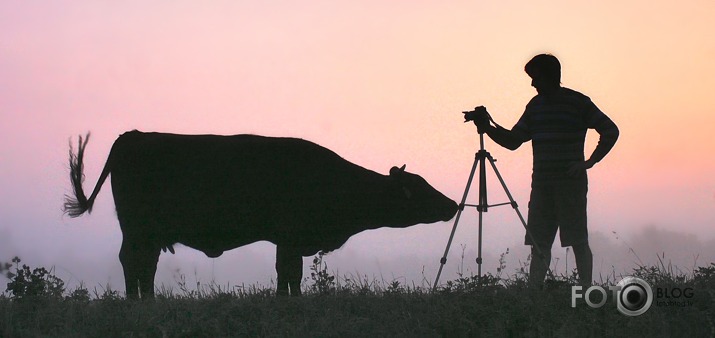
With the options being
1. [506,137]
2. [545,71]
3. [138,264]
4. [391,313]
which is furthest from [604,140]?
[138,264]

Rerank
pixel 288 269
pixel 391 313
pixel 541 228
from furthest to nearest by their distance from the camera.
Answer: pixel 288 269 → pixel 541 228 → pixel 391 313

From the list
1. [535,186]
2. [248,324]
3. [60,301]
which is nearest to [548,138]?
[535,186]

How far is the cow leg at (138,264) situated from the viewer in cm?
A: 1457

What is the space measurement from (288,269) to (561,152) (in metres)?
4.14

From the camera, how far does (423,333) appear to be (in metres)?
10.4

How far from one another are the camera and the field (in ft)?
6.23

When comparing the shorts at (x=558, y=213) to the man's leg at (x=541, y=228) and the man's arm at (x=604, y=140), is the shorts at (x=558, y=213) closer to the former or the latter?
the man's leg at (x=541, y=228)

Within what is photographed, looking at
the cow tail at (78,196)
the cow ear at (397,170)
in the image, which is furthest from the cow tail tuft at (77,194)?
the cow ear at (397,170)

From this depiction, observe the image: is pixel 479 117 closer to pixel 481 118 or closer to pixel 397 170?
pixel 481 118

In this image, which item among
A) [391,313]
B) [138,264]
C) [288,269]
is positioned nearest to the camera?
[391,313]

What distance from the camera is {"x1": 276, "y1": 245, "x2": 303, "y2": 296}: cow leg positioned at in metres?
13.9

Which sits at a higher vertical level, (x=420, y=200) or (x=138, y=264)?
(x=420, y=200)

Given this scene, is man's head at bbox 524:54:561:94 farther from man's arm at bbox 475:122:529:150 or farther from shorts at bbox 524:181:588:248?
shorts at bbox 524:181:588:248

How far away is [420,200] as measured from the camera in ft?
50.8
